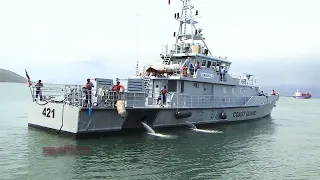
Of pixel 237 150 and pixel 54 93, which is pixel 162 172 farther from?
pixel 54 93

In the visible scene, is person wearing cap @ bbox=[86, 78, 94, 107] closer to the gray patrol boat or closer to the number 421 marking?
the gray patrol boat

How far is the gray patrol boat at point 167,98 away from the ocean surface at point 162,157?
2.98 feet

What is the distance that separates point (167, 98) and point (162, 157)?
7.54 meters

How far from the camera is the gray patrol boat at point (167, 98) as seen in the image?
15.9 metres

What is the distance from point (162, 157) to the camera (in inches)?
516

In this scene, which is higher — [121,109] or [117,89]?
[117,89]

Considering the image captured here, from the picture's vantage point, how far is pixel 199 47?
73.7ft

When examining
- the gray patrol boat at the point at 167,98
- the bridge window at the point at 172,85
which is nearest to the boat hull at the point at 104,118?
the gray patrol boat at the point at 167,98

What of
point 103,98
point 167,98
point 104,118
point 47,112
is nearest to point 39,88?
point 47,112

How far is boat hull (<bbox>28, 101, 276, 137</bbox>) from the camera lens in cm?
1553

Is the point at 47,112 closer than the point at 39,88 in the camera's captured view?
Yes

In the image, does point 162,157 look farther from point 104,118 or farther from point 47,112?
point 47,112

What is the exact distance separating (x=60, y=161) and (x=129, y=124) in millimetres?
6345

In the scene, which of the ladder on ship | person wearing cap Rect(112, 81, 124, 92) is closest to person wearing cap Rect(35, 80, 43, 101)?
person wearing cap Rect(112, 81, 124, 92)
